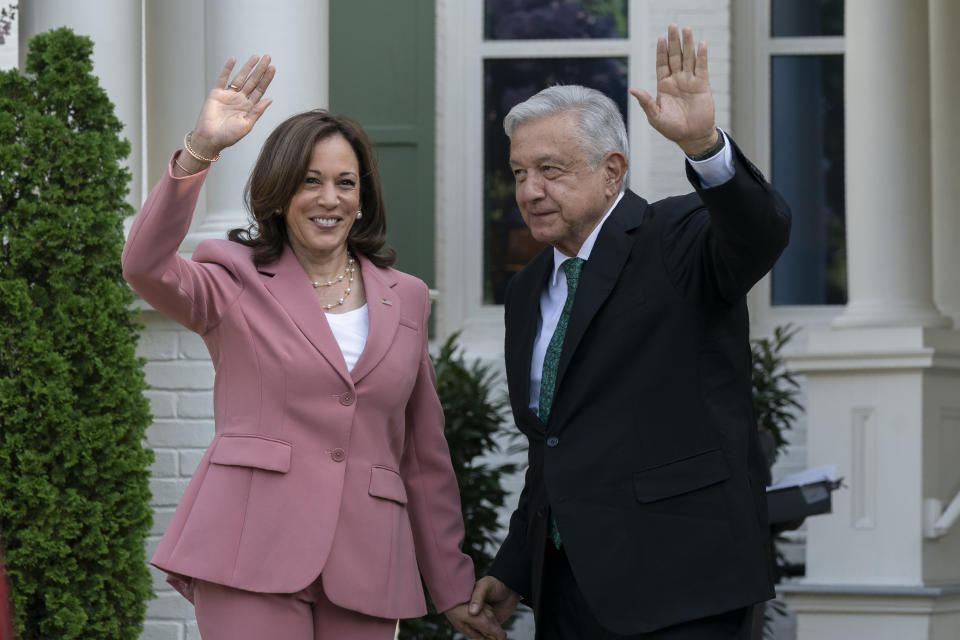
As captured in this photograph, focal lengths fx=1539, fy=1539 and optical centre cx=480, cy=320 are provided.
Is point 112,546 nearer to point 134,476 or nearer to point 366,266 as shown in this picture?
point 134,476

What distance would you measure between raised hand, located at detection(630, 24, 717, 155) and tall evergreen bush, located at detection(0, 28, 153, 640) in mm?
2407

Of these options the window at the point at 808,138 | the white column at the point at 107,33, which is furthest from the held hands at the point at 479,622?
the window at the point at 808,138

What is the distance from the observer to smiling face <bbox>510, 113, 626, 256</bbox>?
3170mm

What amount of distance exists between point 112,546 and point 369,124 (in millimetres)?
3987

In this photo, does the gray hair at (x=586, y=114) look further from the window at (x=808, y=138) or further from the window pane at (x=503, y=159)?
the window at (x=808, y=138)

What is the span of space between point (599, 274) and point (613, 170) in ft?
0.84

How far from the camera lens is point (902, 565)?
637 cm

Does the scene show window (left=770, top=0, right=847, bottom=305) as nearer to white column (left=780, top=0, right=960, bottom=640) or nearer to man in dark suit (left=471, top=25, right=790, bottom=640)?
white column (left=780, top=0, right=960, bottom=640)

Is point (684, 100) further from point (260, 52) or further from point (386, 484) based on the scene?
point (260, 52)

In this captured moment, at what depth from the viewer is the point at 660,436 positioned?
297cm

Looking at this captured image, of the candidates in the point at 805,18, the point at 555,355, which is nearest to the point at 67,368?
the point at 555,355

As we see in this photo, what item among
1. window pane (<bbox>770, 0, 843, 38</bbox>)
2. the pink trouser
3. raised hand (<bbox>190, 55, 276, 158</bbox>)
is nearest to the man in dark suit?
the pink trouser

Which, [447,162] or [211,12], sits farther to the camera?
[447,162]

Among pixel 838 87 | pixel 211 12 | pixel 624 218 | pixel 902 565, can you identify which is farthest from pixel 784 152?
pixel 624 218
